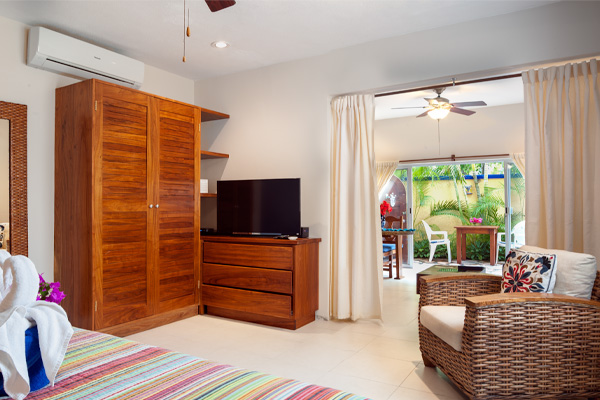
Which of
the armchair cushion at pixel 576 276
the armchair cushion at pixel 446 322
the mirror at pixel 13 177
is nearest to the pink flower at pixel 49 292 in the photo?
the mirror at pixel 13 177

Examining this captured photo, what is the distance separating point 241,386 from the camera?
1.08 metres

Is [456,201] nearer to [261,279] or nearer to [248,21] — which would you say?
[261,279]

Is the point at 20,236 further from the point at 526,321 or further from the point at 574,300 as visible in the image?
the point at 574,300

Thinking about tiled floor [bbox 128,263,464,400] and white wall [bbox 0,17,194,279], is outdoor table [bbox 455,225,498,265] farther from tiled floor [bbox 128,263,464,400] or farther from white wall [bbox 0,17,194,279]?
white wall [bbox 0,17,194,279]

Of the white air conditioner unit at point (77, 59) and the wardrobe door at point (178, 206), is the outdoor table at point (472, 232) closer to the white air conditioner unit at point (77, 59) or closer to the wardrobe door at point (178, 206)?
the wardrobe door at point (178, 206)

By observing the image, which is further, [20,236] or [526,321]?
[20,236]

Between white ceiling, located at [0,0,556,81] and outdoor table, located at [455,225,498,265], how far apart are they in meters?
4.86

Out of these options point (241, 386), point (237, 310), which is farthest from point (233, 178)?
point (241, 386)

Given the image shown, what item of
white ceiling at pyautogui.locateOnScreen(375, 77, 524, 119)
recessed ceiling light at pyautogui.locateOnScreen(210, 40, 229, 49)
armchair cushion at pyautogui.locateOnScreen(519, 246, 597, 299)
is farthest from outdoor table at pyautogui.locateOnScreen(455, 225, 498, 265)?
recessed ceiling light at pyautogui.locateOnScreen(210, 40, 229, 49)

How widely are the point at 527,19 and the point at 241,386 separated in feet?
11.0

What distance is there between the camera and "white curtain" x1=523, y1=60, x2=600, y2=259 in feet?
9.68

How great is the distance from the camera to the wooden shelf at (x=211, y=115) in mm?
4436

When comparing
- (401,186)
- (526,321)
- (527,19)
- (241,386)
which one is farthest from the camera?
(401,186)

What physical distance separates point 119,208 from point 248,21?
6.18 ft
